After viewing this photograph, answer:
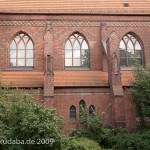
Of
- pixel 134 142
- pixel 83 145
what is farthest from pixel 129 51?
pixel 83 145

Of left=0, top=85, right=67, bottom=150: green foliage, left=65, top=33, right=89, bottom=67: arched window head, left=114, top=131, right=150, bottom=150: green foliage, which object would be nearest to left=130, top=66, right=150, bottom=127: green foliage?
left=114, top=131, right=150, bottom=150: green foliage

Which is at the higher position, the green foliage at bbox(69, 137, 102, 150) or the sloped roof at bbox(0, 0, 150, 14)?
the sloped roof at bbox(0, 0, 150, 14)

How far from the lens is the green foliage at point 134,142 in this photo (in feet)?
53.4

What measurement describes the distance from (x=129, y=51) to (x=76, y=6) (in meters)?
5.45

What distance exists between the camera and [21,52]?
76.9 feet

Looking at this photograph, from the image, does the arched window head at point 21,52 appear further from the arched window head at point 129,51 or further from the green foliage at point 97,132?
the green foliage at point 97,132

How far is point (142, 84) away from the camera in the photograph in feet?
60.0

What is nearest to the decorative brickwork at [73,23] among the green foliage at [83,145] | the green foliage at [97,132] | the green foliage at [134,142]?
the green foliage at [97,132]

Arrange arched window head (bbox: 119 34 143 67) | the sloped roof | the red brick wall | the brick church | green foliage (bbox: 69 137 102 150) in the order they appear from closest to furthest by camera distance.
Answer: green foliage (bbox: 69 137 102 150) → the brick church → the red brick wall → arched window head (bbox: 119 34 143 67) → the sloped roof

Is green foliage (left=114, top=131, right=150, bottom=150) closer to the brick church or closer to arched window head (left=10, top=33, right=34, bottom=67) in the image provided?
the brick church

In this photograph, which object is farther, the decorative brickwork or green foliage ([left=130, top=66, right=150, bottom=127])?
the decorative brickwork

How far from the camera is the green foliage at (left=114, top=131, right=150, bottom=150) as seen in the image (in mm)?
16281

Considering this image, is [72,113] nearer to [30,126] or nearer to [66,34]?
[66,34]

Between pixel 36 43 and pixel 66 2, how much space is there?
457 centimetres
